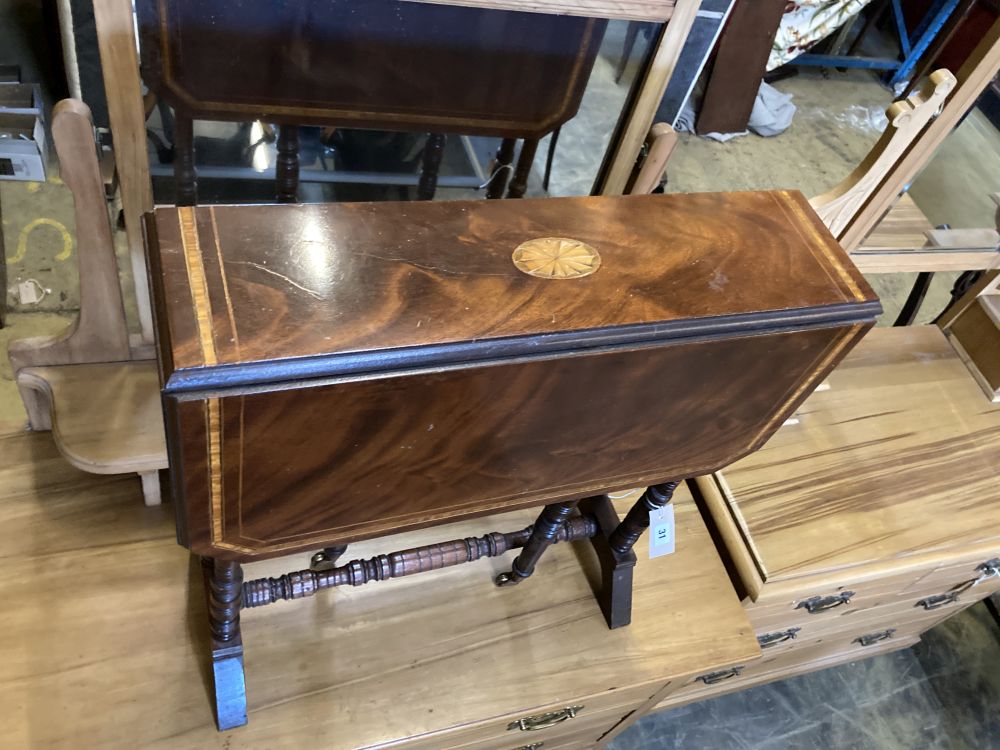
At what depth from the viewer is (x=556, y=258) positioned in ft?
2.52

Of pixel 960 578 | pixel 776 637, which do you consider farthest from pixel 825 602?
pixel 960 578

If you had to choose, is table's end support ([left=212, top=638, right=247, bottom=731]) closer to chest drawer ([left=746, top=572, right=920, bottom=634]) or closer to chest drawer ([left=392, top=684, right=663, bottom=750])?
chest drawer ([left=392, top=684, right=663, bottom=750])

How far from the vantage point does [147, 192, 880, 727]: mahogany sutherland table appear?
642 millimetres

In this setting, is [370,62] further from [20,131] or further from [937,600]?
[937,600]

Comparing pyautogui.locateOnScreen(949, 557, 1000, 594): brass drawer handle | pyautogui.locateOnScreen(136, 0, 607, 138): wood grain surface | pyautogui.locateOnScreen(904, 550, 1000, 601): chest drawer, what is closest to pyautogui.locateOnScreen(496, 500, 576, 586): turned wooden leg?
pyautogui.locateOnScreen(136, 0, 607, 138): wood grain surface

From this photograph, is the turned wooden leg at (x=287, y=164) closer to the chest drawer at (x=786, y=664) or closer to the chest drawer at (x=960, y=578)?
the chest drawer at (x=786, y=664)

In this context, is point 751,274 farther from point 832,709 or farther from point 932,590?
point 832,709

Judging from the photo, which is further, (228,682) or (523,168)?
(523,168)

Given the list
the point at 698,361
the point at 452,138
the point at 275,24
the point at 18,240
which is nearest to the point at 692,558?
the point at 698,361

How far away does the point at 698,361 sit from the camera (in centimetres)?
79

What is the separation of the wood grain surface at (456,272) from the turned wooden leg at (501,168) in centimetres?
50

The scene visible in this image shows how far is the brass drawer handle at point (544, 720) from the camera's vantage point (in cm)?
117

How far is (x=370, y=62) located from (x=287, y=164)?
27cm

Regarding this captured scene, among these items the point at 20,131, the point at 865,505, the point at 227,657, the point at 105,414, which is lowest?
the point at 865,505
